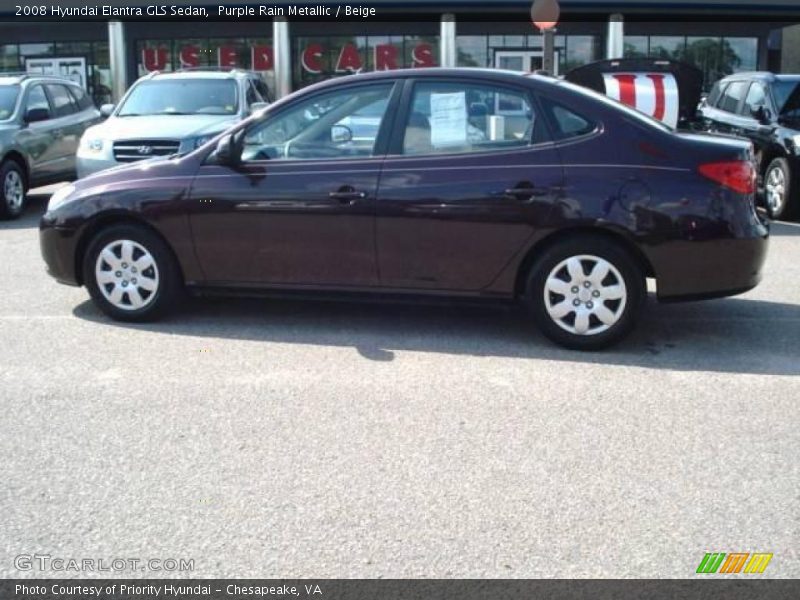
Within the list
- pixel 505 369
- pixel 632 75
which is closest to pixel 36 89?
pixel 632 75

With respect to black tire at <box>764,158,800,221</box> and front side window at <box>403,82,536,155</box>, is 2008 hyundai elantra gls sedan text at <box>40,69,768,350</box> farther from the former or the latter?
black tire at <box>764,158,800,221</box>

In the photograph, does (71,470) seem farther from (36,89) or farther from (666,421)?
(36,89)

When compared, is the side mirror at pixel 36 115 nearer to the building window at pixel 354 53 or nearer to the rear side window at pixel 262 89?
the rear side window at pixel 262 89

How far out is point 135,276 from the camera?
6.63 m

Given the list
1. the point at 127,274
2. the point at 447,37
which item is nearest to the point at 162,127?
the point at 127,274

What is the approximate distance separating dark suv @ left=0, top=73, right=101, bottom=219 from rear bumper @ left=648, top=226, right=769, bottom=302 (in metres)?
8.82

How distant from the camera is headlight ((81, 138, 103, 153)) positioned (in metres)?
11.3

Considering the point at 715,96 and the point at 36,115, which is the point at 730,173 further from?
the point at 36,115

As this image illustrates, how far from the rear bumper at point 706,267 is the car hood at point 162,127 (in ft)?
22.2

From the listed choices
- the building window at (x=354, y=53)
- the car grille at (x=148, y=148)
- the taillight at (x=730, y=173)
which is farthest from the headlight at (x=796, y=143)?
the building window at (x=354, y=53)

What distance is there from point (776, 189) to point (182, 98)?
24.5 ft

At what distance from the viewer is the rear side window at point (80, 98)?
1440 centimetres

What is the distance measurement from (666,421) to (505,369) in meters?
1.14

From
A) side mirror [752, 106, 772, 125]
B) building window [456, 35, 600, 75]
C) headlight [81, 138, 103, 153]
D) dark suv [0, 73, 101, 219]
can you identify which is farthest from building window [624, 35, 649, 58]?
headlight [81, 138, 103, 153]
